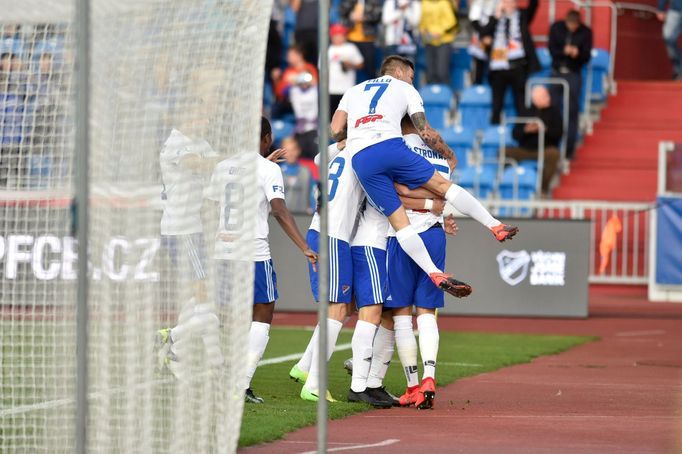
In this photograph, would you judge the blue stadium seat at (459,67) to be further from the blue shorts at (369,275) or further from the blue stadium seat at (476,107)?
the blue shorts at (369,275)

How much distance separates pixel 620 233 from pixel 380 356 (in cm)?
1350

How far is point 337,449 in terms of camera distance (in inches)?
337

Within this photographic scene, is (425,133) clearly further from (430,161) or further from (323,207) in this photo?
(323,207)

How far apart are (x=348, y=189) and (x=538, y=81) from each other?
1604 cm

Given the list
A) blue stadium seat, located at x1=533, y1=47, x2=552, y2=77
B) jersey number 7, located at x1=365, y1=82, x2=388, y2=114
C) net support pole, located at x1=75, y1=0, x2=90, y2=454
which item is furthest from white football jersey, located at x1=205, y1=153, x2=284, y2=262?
blue stadium seat, located at x1=533, y1=47, x2=552, y2=77

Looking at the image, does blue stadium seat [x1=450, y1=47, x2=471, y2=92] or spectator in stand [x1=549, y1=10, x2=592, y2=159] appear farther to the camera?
blue stadium seat [x1=450, y1=47, x2=471, y2=92]

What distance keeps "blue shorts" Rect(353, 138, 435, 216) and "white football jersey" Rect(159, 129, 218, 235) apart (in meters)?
2.80

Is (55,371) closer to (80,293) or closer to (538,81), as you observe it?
(80,293)

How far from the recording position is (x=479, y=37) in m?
26.6

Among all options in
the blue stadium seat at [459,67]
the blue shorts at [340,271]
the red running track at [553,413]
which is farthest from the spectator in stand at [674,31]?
the blue shorts at [340,271]

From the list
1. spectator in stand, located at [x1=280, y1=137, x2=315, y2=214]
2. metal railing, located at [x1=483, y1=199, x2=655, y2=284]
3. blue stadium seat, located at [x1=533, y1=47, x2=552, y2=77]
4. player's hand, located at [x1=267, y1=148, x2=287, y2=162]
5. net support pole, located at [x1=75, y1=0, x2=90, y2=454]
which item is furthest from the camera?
blue stadium seat, located at [x1=533, y1=47, x2=552, y2=77]

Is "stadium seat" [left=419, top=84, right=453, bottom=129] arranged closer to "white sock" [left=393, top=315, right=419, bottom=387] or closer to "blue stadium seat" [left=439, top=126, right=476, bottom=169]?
"blue stadium seat" [left=439, top=126, right=476, bottom=169]

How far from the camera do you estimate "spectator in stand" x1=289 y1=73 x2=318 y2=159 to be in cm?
2673

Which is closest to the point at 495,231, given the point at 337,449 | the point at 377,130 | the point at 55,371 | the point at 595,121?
the point at 377,130
